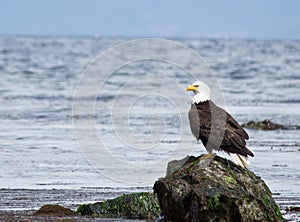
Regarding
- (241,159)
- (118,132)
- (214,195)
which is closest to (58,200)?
(241,159)

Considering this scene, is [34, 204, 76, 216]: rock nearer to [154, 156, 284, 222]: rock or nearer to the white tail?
[154, 156, 284, 222]: rock

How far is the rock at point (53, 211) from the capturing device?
7.52m

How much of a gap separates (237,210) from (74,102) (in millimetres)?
15528

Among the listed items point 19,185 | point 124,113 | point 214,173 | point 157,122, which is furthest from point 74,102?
point 214,173

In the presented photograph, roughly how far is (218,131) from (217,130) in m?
0.02

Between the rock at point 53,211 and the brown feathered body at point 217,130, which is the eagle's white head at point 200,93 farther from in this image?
the rock at point 53,211

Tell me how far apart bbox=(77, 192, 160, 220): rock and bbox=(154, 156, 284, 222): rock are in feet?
2.29

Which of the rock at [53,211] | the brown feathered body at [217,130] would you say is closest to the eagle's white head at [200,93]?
the brown feathered body at [217,130]

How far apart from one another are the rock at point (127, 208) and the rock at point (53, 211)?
12cm

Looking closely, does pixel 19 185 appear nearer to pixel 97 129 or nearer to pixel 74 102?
pixel 97 129

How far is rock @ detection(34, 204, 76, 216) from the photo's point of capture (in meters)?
7.52

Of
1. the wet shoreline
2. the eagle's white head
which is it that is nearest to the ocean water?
the wet shoreline

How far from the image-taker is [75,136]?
46.3 feet

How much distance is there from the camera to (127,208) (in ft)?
25.4
